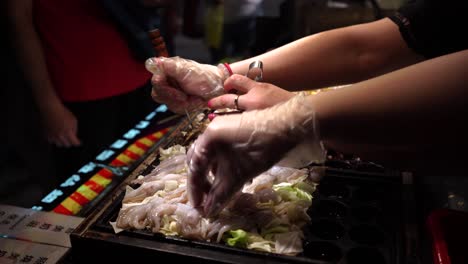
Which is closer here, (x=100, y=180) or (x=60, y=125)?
(x=100, y=180)

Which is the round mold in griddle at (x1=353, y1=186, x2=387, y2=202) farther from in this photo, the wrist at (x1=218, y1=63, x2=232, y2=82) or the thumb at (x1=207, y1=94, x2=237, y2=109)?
the wrist at (x1=218, y1=63, x2=232, y2=82)

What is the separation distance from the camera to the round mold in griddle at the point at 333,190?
77.5 inches

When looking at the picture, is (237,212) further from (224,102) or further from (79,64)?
(79,64)

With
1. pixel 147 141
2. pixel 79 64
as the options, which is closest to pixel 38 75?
pixel 79 64

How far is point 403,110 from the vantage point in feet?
4.18

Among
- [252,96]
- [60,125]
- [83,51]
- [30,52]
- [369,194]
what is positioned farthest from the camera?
[60,125]

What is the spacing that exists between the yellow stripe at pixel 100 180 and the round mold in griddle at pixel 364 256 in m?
1.56

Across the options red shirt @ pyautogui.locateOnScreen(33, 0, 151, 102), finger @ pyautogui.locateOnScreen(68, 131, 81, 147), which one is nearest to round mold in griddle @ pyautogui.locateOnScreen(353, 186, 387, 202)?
red shirt @ pyautogui.locateOnScreen(33, 0, 151, 102)

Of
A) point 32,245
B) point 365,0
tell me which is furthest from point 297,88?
point 365,0

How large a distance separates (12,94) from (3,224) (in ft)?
8.22

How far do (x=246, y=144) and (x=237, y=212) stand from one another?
0.45 meters

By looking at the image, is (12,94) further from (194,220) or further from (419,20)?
(419,20)

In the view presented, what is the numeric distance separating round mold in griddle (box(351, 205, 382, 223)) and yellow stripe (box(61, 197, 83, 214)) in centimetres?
151

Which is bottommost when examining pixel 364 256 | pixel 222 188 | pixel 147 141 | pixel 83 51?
pixel 364 256
